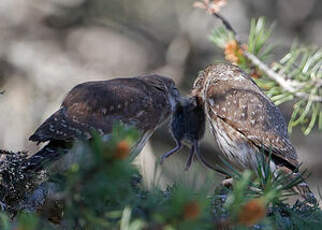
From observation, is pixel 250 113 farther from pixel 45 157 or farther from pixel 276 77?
pixel 45 157

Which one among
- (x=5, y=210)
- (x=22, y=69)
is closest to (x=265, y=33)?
(x=5, y=210)

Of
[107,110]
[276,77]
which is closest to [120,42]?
[276,77]

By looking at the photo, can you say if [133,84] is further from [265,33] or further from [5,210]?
[5,210]

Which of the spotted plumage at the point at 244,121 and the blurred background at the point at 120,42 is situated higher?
the blurred background at the point at 120,42

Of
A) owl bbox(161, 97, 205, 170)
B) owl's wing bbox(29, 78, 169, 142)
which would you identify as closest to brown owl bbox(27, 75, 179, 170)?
owl's wing bbox(29, 78, 169, 142)

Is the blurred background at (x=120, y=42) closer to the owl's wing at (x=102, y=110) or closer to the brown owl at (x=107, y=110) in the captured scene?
the brown owl at (x=107, y=110)

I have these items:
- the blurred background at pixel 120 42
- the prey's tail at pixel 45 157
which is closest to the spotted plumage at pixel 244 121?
the prey's tail at pixel 45 157

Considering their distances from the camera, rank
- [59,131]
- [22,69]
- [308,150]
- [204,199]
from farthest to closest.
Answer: [308,150] < [22,69] < [59,131] < [204,199]
